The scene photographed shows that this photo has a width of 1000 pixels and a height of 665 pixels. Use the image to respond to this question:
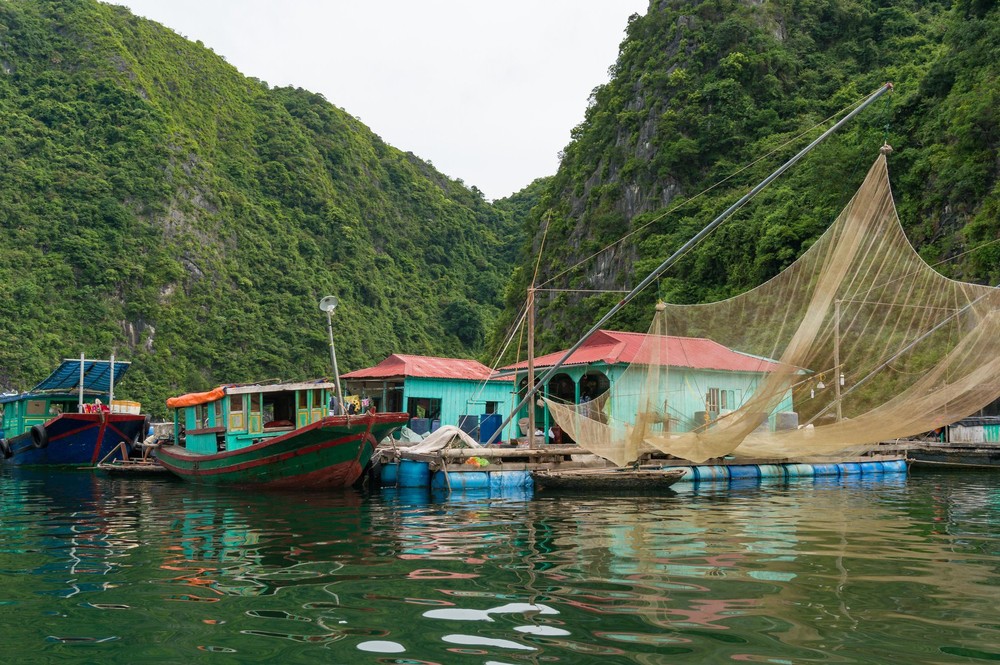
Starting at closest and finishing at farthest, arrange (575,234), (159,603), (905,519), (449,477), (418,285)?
(159,603) → (905,519) → (449,477) → (575,234) → (418,285)

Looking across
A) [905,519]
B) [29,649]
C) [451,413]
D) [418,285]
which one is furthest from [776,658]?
[418,285]

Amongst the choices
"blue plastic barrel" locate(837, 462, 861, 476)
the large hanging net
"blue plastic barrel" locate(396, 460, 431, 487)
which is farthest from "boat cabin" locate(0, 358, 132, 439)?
the large hanging net

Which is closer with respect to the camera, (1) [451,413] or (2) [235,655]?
(2) [235,655]

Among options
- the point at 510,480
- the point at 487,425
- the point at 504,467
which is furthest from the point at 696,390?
the point at 487,425

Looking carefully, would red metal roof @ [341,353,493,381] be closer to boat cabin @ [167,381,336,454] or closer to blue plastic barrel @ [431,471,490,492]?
boat cabin @ [167,381,336,454]

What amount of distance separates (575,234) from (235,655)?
59.8m

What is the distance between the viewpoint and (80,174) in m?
80.1

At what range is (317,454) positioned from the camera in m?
18.4

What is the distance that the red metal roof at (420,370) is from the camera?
2611cm

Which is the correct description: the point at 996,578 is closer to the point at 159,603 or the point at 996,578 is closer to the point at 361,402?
the point at 159,603

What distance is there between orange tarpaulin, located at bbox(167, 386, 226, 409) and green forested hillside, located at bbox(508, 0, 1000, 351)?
83.5ft

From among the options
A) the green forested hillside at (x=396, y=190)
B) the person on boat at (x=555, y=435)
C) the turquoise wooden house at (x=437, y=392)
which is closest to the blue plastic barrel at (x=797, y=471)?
the person on boat at (x=555, y=435)

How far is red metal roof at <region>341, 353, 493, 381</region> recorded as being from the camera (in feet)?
85.7

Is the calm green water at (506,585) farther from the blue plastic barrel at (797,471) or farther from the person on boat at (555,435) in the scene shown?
the person on boat at (555,435)
